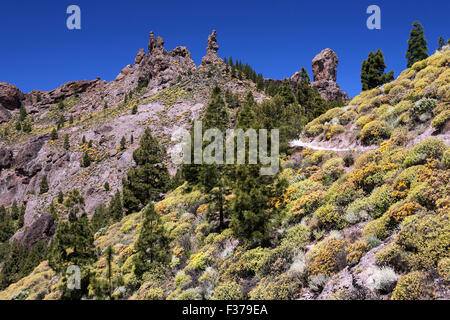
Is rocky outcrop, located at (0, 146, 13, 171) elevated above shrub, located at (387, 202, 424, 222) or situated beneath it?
elevated above

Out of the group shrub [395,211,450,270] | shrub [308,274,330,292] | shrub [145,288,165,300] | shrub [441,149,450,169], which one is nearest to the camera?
shrub [395,211,450,270]

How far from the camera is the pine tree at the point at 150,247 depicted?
59.5ft

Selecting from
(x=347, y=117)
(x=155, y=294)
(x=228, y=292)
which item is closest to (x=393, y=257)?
(x=228, y=292)

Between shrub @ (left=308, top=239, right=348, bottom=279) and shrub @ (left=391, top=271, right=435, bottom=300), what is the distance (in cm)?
270

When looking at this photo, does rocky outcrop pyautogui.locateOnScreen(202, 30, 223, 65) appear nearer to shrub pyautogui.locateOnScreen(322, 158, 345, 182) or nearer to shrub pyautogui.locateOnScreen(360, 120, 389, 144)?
shrub pyautogui.locateOnScreen(360, 120, 389, 144)

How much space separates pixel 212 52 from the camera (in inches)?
4843

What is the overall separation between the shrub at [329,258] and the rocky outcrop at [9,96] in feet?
659

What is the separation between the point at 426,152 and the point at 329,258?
772cm

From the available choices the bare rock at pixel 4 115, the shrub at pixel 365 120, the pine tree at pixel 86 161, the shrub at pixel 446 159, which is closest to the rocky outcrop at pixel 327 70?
the pine tree at pixel 86 161

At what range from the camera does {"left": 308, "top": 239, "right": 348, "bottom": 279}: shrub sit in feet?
32.6

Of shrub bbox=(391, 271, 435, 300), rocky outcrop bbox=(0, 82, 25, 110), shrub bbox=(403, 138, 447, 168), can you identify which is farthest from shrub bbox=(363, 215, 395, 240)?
rocky outcrop bbox=(0, 82, 25, 110)

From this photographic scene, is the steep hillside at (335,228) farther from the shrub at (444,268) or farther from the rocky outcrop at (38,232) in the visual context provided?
the rocky outcrop at (38,232)

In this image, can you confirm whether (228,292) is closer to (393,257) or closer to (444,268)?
(393,257)

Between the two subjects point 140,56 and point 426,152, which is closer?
point 426,152
